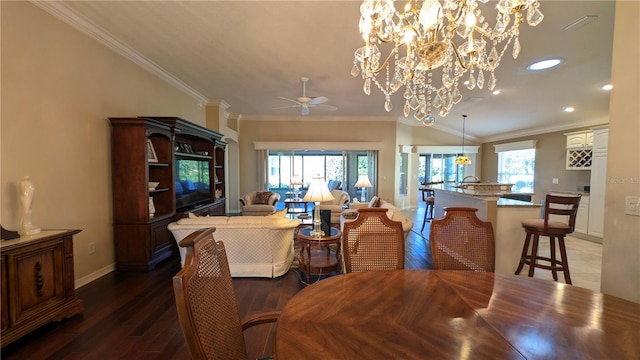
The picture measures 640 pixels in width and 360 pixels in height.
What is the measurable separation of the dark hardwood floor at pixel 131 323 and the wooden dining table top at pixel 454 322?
3.89 ft

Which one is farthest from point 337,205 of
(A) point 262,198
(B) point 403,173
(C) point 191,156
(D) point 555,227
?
(D) point 555,227

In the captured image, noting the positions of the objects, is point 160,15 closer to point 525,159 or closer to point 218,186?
point 218,186

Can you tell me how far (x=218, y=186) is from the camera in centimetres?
666

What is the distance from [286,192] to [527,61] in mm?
8274

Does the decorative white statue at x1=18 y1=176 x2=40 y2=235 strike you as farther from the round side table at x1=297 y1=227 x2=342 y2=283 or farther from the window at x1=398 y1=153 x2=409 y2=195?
the window at x1=398 y1=153 x2=409 y2=195

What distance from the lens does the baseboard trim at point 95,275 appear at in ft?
9.96

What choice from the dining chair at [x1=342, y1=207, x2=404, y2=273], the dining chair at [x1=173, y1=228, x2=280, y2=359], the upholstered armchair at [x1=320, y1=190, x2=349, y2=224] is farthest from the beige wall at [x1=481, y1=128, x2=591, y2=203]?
the dining chair at [x1=173, y1=228, x2=280, y2=359]

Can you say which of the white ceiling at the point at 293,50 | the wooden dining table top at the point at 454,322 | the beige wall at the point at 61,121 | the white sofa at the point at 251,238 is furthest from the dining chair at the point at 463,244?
the beige wall at the point at 61,121

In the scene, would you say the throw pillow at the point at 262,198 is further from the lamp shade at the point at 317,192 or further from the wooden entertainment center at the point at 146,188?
the lamp shade at the point at 317,192

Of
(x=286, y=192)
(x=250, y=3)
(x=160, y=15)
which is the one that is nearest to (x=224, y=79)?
(x=160, y=15)

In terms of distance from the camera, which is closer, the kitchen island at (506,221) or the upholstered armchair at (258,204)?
the kitchen island at (506,221)

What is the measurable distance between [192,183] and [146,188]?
4.98 ft

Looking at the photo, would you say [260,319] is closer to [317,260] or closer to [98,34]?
[317,260]

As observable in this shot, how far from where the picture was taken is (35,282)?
211 centimetres
